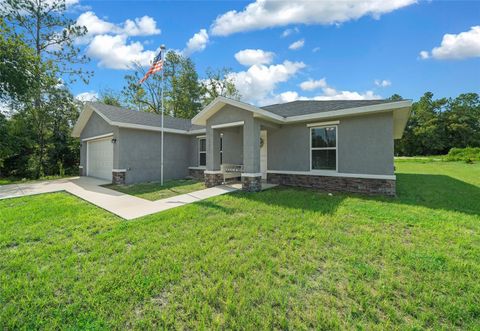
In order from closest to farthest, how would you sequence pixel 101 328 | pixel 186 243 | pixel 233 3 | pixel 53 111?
pixel 101 328 < pixel 186 243 < pixel 233 3 < pixel 53 111

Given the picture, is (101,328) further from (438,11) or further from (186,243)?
(438,11)

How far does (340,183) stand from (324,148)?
149 cm

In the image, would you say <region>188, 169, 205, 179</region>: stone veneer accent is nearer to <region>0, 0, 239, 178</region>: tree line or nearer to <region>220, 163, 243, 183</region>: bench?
<region>220, 163, 243, 183</region>: bench

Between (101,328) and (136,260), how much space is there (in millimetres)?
1249

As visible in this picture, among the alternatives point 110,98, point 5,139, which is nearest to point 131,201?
point 5,139

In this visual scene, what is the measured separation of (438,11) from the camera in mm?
8219

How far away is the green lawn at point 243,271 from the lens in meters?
2.23

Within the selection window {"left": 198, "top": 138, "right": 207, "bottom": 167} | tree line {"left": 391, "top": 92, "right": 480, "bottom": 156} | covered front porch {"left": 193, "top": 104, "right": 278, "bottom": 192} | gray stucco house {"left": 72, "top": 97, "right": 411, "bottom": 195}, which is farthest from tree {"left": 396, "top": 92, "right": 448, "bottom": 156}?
window {"left": 198, "top": 138, "right": 207, "bottom": 167}

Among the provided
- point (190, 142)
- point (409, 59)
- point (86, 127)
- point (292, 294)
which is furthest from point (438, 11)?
point (86, 127)

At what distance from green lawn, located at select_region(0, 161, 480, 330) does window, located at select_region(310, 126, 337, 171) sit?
10.8ft

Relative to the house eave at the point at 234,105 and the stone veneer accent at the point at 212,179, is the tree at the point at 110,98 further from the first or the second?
the stone veneer accent at the point at 212,179

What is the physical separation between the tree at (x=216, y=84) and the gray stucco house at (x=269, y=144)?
56.9 feet

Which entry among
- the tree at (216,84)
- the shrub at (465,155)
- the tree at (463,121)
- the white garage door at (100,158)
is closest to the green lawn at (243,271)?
the white garage door at (100,158)

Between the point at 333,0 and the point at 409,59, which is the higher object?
the point at 333,0
